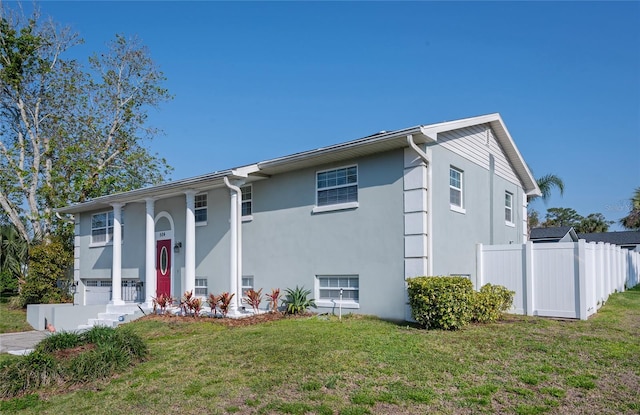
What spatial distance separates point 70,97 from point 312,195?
19.4 m

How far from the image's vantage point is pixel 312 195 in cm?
1402

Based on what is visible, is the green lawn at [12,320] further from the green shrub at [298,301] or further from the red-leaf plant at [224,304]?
the green shrub at [298,301]

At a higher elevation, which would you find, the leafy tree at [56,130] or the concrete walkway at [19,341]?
the leafy tree at [56,130]

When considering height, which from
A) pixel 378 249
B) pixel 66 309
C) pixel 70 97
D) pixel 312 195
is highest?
pixel 70 97

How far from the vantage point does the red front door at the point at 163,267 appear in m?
17.3

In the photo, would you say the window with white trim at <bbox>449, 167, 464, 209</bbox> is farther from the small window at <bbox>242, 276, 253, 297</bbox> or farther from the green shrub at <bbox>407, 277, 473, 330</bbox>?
the small window at <bbox>242, 276, 253, 297</bbox>

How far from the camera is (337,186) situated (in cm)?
1351

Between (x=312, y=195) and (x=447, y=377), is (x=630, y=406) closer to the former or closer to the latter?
(x=447, y=377)

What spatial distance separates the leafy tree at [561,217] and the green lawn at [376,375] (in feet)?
202

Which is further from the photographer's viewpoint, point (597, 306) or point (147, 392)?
point (597, 306)

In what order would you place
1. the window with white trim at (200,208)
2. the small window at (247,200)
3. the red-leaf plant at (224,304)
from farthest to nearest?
the window with white trim at (200,208)
the small window at (247,200)
the red-leaf plant at (224,304)

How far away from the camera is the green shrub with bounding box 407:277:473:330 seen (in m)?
10.2

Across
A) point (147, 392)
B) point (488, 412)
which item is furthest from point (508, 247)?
point (147, 392)

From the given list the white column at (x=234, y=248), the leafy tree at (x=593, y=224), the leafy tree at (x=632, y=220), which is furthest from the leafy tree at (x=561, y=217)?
the white column at (x=234, y=248)
